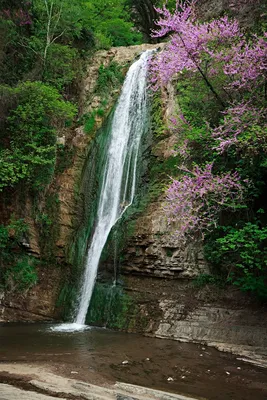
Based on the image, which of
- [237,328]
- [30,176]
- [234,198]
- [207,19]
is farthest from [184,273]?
[207,19]

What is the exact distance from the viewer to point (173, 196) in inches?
342

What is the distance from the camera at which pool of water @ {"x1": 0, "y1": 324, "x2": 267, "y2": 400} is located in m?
6.13

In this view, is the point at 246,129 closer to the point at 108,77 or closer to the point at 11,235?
the point at 11,235

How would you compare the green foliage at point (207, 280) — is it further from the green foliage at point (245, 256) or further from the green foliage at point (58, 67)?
the green foliage at point (58, 67)

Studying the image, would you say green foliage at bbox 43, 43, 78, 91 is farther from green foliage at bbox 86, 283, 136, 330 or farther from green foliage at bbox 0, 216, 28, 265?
green foliage at bbox 86, 283, 136, 330

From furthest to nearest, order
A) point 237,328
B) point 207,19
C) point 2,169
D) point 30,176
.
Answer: point 207,19 → point 30,176 → point 2,169 → point 237,328

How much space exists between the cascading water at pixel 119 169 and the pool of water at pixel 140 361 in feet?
6.04

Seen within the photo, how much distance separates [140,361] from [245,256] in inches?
116

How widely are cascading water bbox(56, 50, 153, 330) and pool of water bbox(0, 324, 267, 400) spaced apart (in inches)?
72.5

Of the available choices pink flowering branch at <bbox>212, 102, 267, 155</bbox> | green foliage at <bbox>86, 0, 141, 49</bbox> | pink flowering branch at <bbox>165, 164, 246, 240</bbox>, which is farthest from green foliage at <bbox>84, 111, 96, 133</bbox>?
pink flowering branch at <bbox>212, 102, 267, 155</bbox>

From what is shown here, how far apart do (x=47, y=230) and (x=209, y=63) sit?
7328 millimetres

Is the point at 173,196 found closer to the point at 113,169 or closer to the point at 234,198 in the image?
the point at 234,198

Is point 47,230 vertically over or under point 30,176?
under

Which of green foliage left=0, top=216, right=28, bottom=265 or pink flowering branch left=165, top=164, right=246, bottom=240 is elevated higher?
pink flowering branch left=165, top=164, right=246, bottom=240
